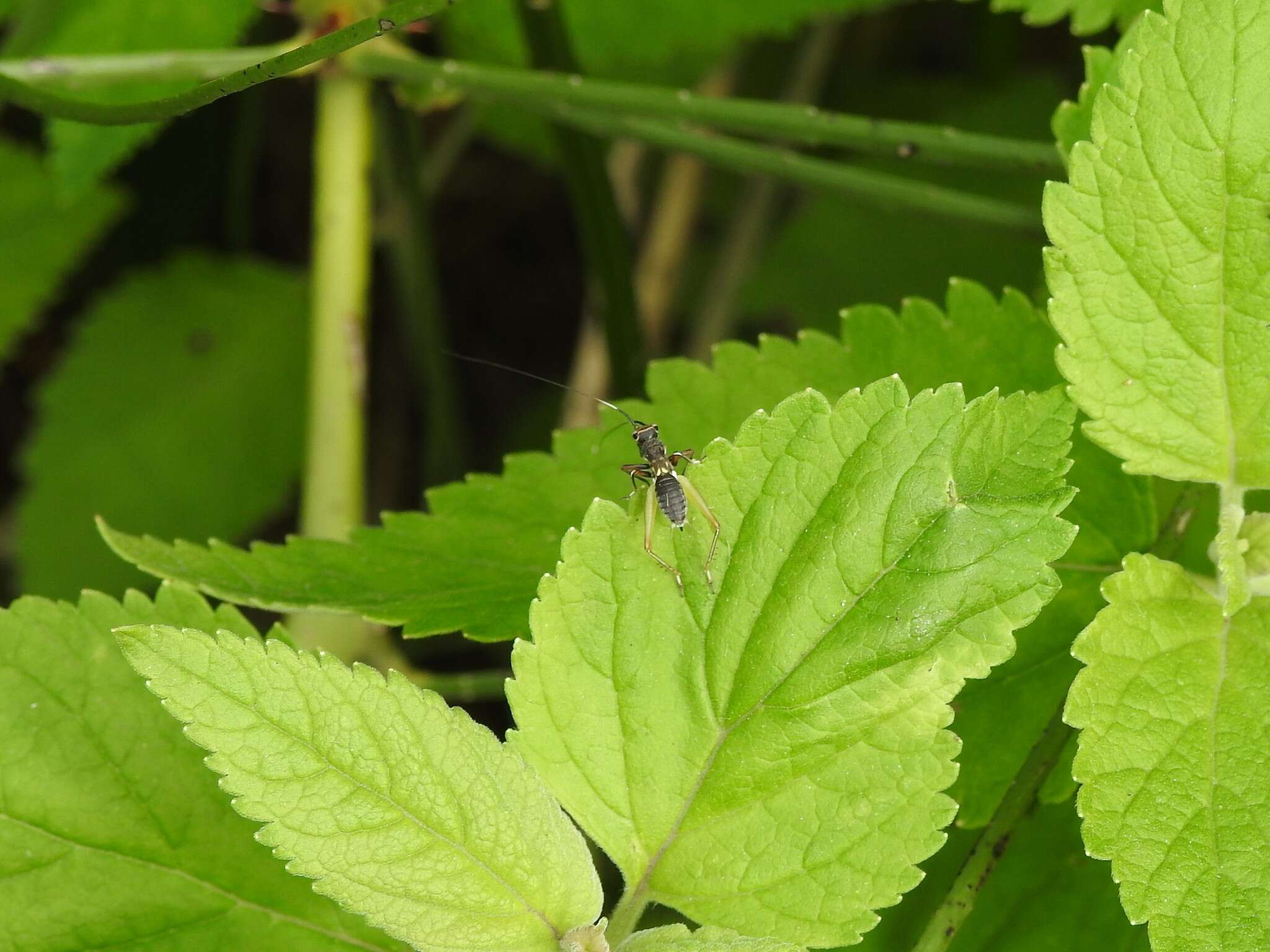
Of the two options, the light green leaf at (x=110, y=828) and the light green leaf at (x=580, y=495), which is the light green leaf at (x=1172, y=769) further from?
the light green leaf at (x=110, y=828)

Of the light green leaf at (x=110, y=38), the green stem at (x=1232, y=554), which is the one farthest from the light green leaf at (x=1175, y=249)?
the light green leaf at (x=110, y=38)

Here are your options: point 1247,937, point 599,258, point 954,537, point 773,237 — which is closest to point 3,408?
point 599,258

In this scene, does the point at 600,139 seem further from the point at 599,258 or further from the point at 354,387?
the point at 354,387

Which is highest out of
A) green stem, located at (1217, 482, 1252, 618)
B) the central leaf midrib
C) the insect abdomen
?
the insect abdomen

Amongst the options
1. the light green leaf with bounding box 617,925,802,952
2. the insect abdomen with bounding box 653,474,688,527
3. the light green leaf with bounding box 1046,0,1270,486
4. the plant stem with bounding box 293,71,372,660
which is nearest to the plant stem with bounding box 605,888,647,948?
the light green leaf with bounding box 617,925,802,952

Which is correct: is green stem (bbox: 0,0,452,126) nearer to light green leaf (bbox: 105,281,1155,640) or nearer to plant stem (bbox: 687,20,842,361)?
light green leaf (bbox: 105,281,1155,640)

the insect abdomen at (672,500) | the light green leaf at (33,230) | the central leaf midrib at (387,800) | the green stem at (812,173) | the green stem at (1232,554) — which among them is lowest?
the central leaf midrib at (387,800)
